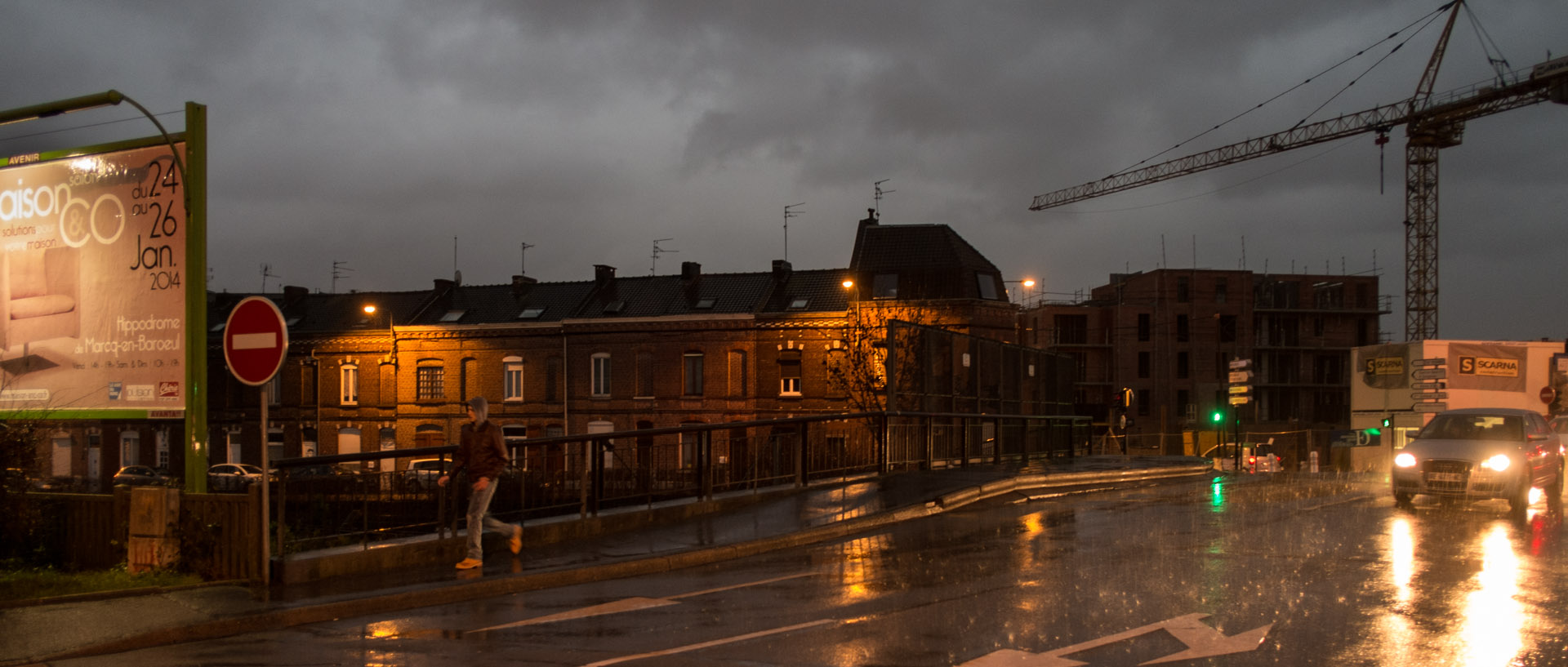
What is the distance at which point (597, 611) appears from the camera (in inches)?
360

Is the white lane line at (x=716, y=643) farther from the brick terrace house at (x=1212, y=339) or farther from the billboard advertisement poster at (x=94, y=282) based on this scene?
the brick terrace house at (x=1212, y=339)

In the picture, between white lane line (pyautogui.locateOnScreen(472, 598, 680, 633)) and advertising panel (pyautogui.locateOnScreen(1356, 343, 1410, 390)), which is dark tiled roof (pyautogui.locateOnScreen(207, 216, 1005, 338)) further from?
white lane line (pyautogui.locateOnScreen(472, 598, 680, 633))

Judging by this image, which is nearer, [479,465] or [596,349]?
[479,465]

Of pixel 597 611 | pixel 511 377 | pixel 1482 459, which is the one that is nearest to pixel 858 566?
pixel 597 611

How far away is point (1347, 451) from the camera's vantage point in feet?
178

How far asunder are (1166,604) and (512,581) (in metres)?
5.67

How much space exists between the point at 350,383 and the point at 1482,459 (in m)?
53.1

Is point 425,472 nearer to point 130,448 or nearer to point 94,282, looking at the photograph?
point 94,282

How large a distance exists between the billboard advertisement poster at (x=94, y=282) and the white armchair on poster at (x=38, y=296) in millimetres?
14

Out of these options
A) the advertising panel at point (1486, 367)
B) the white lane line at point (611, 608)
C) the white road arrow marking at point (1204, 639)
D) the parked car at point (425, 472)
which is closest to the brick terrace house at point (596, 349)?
the advertising panel at point (1486, 367)

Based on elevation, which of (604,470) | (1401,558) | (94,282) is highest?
(94,282)

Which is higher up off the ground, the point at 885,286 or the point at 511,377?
the point at 885,286

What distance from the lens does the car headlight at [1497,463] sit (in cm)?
1516

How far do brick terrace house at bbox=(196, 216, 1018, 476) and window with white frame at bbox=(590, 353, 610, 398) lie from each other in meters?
0.06
